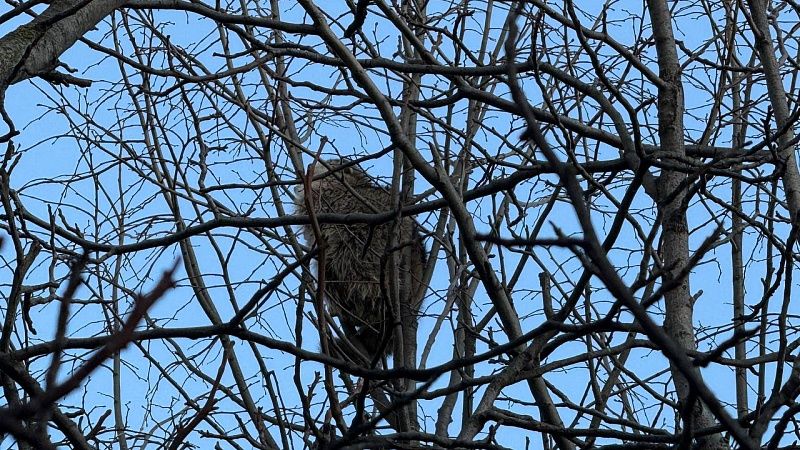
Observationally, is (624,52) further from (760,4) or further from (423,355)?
(423,355)

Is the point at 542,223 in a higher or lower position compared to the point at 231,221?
higher

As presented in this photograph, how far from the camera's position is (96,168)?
4980mm

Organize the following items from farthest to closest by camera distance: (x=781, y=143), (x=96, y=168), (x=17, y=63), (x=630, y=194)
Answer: (x=96, y=168), (x=781, y=143), (x=17, y=63), (x=630, y=194)

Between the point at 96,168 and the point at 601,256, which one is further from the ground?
the point at 96,168

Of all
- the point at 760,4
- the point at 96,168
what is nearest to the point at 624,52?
the point at 760,4

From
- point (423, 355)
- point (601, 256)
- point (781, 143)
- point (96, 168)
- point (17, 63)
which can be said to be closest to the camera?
point (601, 256)

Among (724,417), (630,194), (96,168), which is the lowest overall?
(724,417)

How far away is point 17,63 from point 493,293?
1.22m

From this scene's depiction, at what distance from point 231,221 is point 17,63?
615mm

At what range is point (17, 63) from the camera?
7.82ft

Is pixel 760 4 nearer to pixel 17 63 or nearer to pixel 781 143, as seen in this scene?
pixel 781 143

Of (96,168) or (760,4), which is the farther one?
(96,168)

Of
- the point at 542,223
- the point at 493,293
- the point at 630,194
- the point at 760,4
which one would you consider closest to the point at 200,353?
the point at 542,223

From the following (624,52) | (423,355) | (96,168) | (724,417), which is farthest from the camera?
A: (96,168)
